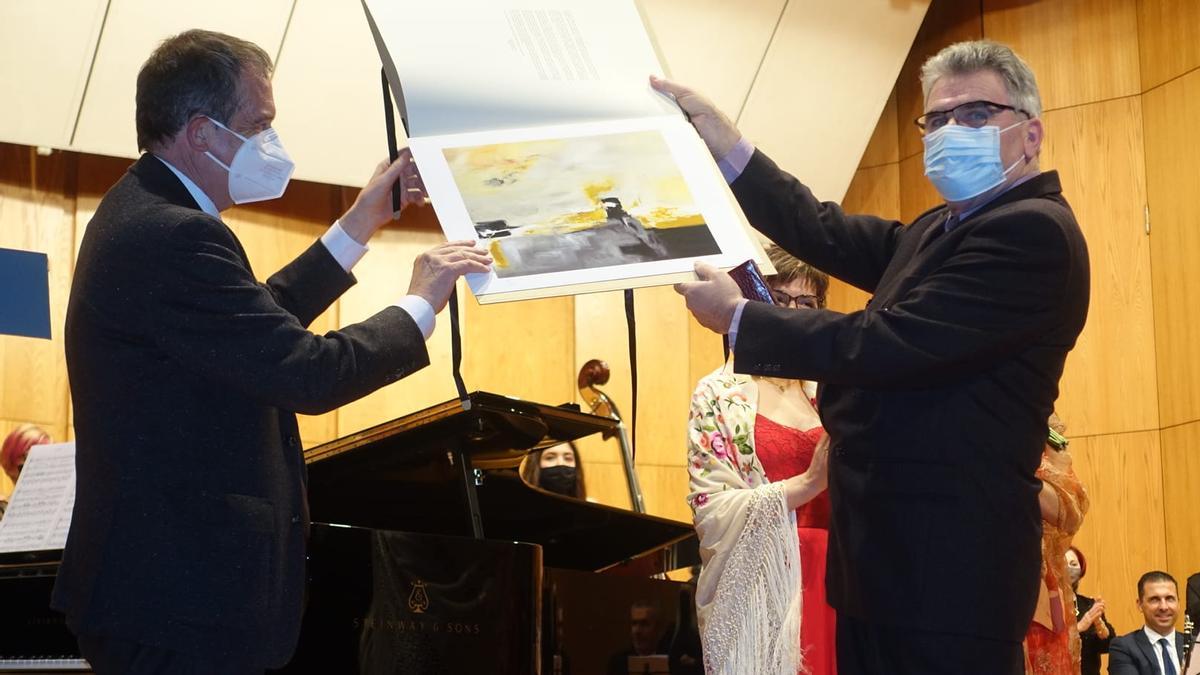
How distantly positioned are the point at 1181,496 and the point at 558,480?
10.9 ft

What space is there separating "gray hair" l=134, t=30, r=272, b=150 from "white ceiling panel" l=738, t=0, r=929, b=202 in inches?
205

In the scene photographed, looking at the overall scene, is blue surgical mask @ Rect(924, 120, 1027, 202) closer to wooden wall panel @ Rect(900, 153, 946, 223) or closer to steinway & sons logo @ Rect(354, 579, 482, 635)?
steinway & sons logo @ Rect(354, 579, 482, 635)

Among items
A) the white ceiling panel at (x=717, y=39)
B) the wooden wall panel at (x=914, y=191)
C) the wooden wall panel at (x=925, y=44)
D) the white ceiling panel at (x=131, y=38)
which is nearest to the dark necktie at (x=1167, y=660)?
the wooden wall panel at (x=914, y=191)

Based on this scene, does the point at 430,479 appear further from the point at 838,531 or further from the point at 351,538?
the point at 838,531

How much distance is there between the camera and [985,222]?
2193 millimetres

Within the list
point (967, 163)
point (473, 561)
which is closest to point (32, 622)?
point (473, 561)

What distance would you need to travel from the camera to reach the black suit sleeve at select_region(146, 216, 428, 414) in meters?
2.08

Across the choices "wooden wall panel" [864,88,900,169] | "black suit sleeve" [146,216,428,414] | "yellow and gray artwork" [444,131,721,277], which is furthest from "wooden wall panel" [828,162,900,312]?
"black suit sleeve" [146,216,428,414]

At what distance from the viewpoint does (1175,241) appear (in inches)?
265

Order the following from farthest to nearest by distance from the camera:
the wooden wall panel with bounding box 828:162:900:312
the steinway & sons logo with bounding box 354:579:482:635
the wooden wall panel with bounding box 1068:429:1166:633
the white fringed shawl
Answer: the wooden wall panel with bounding box 828:162:900:312 < the wooden wall panel with bounding box 1068:429:1166:633 < the white fringed shawl < the steinway & sons logo with bounding box 354:579:482:635

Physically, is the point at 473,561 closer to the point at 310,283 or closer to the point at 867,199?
the point at 310,283

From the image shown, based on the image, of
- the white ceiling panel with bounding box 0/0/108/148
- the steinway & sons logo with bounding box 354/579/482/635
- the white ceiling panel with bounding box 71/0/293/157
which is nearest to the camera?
the steinway & sons logo with bounding box 354/579/482/635

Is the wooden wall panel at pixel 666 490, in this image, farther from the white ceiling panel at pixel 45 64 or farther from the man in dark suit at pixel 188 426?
the man in dark suit at pixel 188 426

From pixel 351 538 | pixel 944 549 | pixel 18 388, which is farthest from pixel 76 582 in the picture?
pixel 18 388
